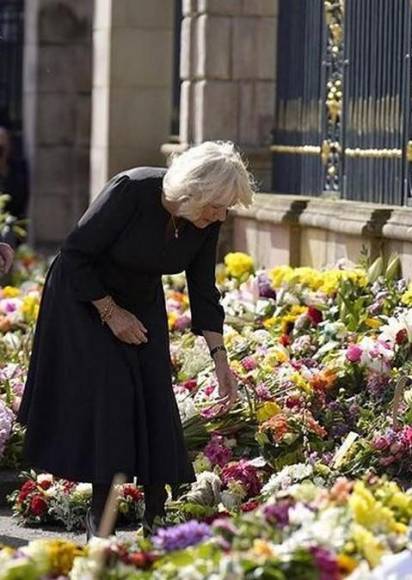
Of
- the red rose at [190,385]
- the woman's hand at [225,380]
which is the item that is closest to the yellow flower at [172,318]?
the red rose at [190,385]

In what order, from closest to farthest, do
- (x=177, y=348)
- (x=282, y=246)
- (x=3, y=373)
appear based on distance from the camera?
(x=3, y=373) → (x=177, y=348) → (x=282, y=246)

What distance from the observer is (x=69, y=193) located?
66.0ft

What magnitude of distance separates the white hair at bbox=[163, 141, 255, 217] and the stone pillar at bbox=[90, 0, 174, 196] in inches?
382

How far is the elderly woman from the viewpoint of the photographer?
729 cm

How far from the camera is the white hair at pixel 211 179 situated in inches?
270

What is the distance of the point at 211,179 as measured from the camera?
6.86 metres

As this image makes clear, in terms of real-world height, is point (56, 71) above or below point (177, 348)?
above

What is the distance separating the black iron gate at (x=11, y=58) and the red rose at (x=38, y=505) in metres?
13.4

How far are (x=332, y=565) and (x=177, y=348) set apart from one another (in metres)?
Result: 5.83

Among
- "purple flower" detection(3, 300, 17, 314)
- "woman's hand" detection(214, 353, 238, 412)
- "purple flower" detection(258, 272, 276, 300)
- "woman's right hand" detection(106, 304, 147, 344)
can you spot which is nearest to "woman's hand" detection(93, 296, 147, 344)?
"woman's right hand" detection(106, 304, 147, 344)

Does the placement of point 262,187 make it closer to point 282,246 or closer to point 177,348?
point 282,246

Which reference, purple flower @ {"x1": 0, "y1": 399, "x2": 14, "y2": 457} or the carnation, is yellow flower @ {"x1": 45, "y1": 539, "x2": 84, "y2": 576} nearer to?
the carnation

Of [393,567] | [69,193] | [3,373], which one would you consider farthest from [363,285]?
[69,193]

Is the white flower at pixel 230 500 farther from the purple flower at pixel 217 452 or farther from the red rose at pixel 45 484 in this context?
the red rose at pixel 45 484
